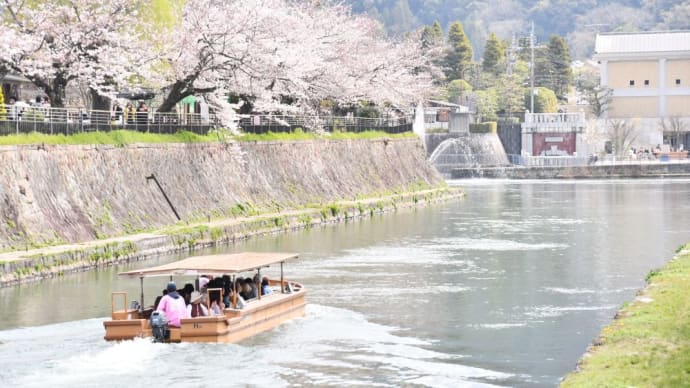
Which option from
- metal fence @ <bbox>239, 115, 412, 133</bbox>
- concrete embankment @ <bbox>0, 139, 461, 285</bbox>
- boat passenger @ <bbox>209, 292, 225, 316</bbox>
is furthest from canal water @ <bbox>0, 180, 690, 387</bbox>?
metal fence @ <bbox>239, 115, 412, 133</bbox>

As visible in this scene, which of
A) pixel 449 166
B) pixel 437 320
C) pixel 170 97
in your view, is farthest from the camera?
pixel 449 166

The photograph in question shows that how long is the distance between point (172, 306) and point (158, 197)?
18640 millimetres

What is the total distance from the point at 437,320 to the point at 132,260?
12.1m

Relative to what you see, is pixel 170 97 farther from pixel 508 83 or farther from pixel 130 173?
pixel 508 83

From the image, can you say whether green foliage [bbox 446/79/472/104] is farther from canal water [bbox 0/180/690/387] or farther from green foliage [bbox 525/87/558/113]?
canal water [bbox 0/180/690/387]

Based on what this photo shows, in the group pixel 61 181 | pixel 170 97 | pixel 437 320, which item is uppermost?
pixel 170 97

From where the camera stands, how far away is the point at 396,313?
25.6 metres

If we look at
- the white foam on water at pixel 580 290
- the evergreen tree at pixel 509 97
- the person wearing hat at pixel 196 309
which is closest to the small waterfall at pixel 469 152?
the evergreen tree at pixel 509 97

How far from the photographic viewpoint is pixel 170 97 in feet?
150

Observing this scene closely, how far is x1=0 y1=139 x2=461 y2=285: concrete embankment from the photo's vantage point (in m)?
32.4

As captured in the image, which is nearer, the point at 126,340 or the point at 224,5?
the point at 126,340

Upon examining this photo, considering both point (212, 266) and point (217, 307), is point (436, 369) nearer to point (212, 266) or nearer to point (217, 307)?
point (217, 307)

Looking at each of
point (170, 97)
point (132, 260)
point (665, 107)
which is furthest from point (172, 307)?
point (665, 107)

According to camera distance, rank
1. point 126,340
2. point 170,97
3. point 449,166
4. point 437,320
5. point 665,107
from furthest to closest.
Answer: point 665,107 → point 449,166 → point 170,97 → point 437,320 → point 126,340
